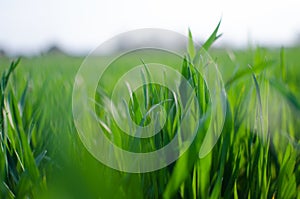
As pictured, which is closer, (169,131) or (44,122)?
(169,131)

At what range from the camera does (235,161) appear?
0.48 m

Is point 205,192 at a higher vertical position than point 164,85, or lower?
lower

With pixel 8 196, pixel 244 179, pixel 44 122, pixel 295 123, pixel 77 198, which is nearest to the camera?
pixel 77 198

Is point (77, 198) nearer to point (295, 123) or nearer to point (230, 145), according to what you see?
point (230, 145)

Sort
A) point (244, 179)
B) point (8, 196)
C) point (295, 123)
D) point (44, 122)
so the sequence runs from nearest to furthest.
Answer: point (8, 196) → point (244, 179) → point (44, 122) → point (295, 123)

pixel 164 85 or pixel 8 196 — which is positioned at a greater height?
pixel 164 85

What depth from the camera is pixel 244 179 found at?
0.55 m

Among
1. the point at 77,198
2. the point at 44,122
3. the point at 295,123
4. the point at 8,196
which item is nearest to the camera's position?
the point at 77,198

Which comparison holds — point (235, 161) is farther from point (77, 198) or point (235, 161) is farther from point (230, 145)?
point (77, 198)

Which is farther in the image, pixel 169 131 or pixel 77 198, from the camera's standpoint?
pixel 169 131

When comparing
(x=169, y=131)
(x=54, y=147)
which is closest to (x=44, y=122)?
(x=54, y=147)

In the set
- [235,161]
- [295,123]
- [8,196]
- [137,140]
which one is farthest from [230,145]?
[295,123]

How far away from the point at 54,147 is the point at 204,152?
8.3 inches

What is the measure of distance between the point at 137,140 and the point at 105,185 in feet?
0.23
